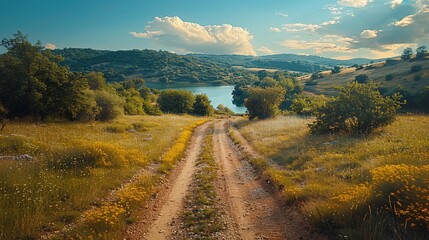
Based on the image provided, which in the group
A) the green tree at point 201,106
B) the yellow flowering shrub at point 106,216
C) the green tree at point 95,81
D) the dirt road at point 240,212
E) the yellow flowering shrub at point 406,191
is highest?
the green tree at point 95,81

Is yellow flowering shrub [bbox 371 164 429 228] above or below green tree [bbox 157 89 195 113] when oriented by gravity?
above

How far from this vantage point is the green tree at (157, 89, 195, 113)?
315ft

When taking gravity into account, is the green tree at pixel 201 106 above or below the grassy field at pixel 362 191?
below

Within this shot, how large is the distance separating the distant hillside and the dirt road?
189ft

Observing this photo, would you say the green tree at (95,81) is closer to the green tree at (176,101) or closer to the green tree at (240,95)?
the green tree at (176,101)

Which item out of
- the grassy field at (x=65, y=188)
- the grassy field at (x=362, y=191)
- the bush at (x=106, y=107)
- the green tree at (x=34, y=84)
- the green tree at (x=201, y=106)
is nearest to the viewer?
the grassy field at (x=362, y=191)

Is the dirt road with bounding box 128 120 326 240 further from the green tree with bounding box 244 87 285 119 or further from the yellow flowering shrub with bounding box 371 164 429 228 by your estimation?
the green tree with bounding box 244 87 285 119

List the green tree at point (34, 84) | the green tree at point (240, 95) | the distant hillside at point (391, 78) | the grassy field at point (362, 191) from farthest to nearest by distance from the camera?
the green tree at point (240, 95) < the distant hillside at point (391, 78) < the green tree at point (34, 84) < the grassy field at point (362, 191)

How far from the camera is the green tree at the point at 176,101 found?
96125mm

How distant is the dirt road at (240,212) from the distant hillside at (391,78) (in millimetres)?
57517

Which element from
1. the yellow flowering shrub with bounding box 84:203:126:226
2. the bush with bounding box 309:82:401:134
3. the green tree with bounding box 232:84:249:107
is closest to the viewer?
the yellow flowering shrub with bounding box 84:203:126:226

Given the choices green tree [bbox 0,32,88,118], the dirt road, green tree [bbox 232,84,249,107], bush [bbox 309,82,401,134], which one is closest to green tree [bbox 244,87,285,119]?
bush [bbox 309,82,401,134]

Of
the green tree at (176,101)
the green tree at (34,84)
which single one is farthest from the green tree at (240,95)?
the green tree at (34,84)

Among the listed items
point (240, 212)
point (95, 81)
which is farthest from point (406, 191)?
point (95, 81)
